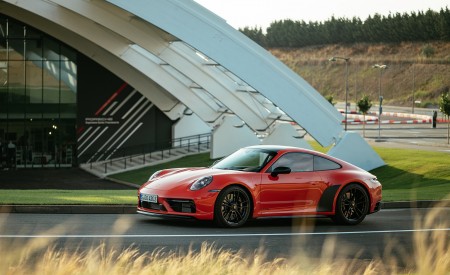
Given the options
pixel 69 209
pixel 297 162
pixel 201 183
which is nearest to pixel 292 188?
pixel 297 162

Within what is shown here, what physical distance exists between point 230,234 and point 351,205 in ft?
9.80

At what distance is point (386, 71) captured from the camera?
140250mm

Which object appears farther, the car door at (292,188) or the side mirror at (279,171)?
the side mirror at (279,171)

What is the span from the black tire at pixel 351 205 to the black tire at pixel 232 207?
1.73 metres

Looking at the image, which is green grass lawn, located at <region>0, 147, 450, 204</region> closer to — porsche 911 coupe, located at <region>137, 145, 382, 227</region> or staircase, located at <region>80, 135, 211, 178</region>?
staircase, located at <region>80, 135, 211, 178</region>

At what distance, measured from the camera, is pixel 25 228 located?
13.8 metres

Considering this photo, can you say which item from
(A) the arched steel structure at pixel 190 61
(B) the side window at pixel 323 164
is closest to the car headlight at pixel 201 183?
(B) the side window at pixel 323 164

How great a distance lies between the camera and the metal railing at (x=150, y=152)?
52.9 meters

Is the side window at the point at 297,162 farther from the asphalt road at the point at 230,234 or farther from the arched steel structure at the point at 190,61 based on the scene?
the arched steel structure at the point at 190,61

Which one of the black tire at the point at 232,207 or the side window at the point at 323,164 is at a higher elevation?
the side window at the point at 323,164

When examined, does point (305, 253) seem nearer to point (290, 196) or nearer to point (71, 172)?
point (290, 196)

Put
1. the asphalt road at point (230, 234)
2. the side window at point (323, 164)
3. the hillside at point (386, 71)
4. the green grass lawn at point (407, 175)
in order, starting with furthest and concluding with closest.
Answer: the hillside at point (386, 71)
the green grass lawn at point (407, 175)
the side window at point (323, 164)
the asphalt road at point (230, 234)

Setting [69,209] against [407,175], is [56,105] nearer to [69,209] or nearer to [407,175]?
[407,175]

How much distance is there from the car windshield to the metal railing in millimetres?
34724
